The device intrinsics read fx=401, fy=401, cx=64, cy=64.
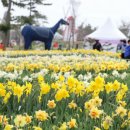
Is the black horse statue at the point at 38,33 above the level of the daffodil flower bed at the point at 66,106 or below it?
above

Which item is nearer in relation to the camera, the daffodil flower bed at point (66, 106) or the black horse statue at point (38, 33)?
the daffodil flower bed at point (66, 106)

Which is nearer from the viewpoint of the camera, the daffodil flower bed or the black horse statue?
the daffodil flower bed

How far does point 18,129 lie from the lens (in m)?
2.43

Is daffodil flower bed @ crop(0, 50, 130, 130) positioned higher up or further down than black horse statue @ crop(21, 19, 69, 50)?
further down

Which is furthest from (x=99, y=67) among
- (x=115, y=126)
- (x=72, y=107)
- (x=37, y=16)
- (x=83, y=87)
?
(x=37, y=16)

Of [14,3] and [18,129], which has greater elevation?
[14,3]

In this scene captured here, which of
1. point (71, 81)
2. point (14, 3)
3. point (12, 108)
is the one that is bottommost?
point (12, 108)

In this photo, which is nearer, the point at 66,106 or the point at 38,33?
the point at 66,106

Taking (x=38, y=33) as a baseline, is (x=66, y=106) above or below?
below

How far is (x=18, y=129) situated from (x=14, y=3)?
1371 inches

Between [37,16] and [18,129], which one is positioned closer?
[18,129]

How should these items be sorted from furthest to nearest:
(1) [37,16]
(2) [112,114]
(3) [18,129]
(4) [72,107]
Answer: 1. (1) [37,16]
2. (4) [72,107]
3. (2) [112,114]
4. (3) [18,129]

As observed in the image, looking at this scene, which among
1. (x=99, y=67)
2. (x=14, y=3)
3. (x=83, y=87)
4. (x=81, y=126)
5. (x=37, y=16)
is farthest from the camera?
(x=37, y=16)

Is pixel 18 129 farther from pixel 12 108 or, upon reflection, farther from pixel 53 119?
pixel 12 108
